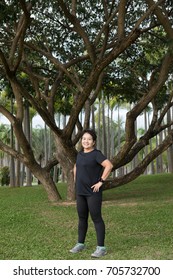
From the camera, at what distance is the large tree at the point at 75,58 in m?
11.5

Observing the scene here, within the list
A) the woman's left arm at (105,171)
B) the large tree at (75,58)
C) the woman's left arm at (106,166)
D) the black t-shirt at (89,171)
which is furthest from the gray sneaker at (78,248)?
the large tree at (75,58)

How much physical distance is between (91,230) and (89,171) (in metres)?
2.78

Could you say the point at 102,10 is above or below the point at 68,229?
above

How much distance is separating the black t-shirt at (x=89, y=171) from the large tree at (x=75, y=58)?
5333mm

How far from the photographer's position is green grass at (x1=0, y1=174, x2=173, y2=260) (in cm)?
624

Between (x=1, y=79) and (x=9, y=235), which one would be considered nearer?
(x=9, y=235)

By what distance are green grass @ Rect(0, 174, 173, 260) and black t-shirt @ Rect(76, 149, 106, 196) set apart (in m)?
0.93

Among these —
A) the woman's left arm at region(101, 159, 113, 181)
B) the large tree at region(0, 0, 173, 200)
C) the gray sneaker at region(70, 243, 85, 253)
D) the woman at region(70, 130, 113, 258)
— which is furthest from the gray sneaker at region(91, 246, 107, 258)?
the large tree at region(0, 0, 173, 200)

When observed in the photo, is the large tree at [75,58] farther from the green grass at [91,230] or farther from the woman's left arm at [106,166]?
the woman's left arm at [106,166]

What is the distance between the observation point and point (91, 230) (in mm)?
8258
